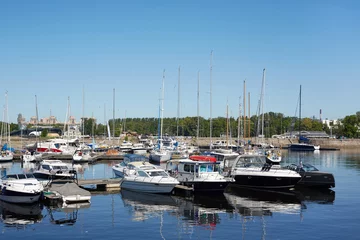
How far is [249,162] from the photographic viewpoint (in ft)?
172

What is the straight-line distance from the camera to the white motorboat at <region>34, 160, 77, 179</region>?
51562mm

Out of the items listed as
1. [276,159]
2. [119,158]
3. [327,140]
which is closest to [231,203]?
[276,159]

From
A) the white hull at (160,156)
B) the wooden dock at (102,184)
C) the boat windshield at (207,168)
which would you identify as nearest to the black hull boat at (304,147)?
the white hull at (160,156)

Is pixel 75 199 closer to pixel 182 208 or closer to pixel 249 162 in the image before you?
pixel 182 208

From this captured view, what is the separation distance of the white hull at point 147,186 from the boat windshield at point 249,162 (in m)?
10.6

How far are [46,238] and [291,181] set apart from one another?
27.4 meters

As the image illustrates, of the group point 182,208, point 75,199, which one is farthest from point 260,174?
point 75,199

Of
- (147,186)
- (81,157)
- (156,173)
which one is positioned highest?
(156,173)

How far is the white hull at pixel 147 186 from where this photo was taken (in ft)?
148

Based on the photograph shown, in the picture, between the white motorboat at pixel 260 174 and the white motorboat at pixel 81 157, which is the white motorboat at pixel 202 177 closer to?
the white motorboat at pixel 260 174

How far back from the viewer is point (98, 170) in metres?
74.4

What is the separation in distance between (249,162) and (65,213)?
2315 centimetres

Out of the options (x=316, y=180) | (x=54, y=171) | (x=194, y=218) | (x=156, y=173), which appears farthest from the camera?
(x=54, y=171)

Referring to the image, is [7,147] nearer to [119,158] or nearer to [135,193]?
[119,158]
